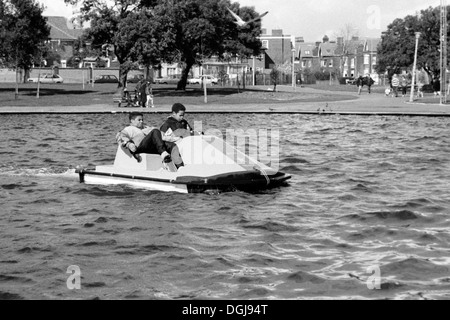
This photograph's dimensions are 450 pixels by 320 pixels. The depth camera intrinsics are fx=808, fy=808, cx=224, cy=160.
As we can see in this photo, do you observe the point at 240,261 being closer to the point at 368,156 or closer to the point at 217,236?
the point at 217,236

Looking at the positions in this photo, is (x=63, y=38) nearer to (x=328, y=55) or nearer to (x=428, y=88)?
(x=328, y=55)

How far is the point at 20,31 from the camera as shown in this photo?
55.2m

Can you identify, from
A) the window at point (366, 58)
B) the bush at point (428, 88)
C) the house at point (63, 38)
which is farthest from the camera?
the window at point (366, 58)

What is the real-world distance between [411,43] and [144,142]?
203 feet

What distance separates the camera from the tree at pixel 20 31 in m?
54.9

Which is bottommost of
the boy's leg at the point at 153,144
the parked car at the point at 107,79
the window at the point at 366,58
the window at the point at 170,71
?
the boy's leg at the point at 153,144

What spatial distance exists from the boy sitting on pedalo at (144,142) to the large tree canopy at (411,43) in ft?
191

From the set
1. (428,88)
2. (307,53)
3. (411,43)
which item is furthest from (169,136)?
(307,53)

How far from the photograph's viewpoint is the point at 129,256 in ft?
38.2

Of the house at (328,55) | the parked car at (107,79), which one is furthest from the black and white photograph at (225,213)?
the house at (328,55)

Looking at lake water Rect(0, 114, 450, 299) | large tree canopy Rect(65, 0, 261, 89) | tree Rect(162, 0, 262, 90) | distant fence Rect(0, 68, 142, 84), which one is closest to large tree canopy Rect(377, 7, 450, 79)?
tree Rect(162, 0, 262, 90)

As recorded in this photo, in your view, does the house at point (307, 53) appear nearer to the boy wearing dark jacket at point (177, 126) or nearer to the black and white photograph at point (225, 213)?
the black and white photograph at point (225, 213)

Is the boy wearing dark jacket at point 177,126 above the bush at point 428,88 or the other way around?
the other way around

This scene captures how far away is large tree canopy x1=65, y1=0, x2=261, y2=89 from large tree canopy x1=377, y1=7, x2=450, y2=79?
2022cm
